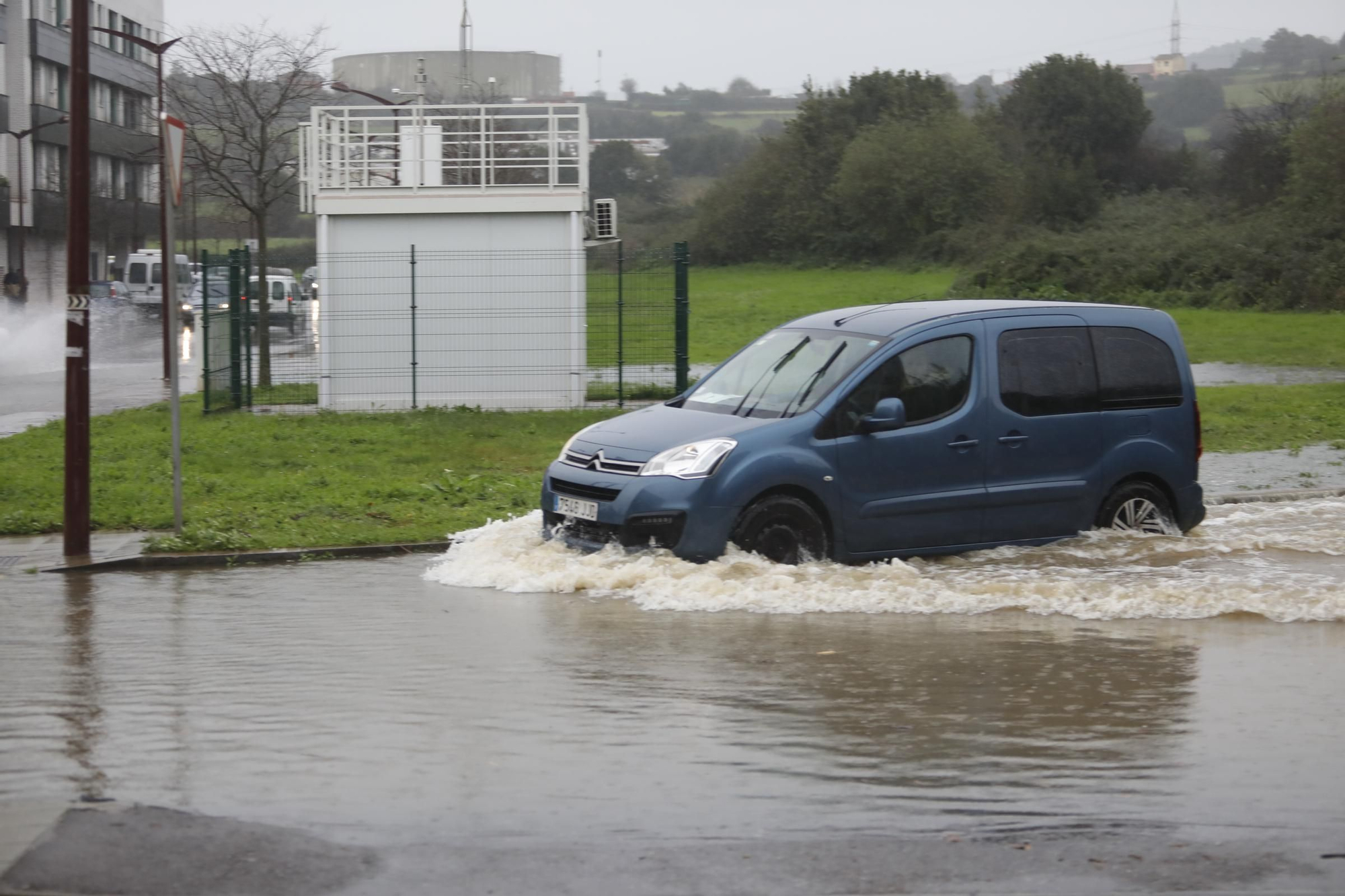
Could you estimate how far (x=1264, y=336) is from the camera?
35.4m

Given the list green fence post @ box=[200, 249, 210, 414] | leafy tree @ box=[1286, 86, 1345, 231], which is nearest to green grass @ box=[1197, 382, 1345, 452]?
green fence post @ box=[200, 249, 210, 414]

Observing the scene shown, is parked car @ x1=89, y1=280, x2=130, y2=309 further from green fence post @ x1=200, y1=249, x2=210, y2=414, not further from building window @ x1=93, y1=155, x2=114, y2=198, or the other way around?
green fence post @ x1=200, y1=249, x2=210, y2=414

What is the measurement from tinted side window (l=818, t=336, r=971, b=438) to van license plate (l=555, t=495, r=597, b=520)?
5.13 ft

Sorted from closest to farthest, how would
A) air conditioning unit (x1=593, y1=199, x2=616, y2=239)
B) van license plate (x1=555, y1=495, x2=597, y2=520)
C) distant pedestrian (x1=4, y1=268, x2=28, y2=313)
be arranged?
van license plate (x1=555, y1=495, x2=597, y2=520) < air conditioning unit (x1=593, y1=199, x2=616, y2=239) < distant pedestrian (x1=4, y1=268, x2=28, y2=313)

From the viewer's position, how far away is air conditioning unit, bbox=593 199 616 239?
2369 centimetres

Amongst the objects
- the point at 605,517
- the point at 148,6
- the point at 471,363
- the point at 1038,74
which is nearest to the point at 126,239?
the point at 148,6

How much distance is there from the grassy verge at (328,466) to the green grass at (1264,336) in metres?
8.70

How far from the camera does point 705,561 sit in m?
9.32

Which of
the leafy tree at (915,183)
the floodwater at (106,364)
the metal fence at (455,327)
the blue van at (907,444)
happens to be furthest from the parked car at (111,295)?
the blue van at (907,444)

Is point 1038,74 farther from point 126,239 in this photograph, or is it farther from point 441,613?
point 441,613

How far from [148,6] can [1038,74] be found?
48009mm

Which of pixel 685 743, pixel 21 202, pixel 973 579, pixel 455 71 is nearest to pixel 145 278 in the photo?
pixel 21 202

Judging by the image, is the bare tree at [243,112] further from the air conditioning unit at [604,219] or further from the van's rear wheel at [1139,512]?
the van's rear wheel at [1139,512]

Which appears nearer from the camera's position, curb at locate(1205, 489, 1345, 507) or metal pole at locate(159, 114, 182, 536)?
metal pole at locate(159, 114, 182, 536)
